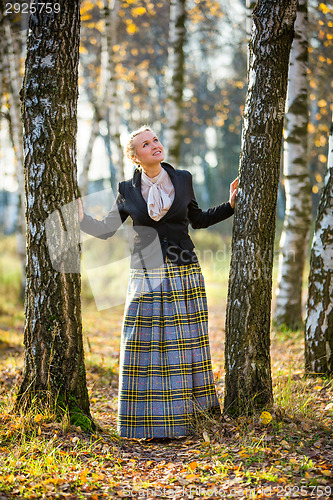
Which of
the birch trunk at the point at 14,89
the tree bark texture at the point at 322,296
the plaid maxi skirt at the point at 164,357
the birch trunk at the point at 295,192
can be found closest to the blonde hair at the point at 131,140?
the plaid maxi skirt at the point at 164,357

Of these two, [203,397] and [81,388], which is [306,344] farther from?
[81,388]

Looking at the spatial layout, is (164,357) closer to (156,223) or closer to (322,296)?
(156,223)

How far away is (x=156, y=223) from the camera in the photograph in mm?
3531

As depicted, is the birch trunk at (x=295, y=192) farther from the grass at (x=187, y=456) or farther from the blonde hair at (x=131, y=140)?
the blonde hair at (x=131, y=140)

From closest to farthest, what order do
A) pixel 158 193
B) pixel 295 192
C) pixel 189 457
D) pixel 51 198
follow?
pixel 189 457, pixel 51 198, pixel 158 193, pixel 295 192

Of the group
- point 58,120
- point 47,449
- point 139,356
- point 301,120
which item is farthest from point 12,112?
point 47,449

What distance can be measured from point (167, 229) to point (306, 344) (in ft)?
5.65

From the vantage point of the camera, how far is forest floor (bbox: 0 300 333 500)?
250 cm

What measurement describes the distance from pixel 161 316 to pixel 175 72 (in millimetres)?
5361

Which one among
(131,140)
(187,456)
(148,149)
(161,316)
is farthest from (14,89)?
(187,456)

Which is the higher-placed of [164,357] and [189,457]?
[164,357]

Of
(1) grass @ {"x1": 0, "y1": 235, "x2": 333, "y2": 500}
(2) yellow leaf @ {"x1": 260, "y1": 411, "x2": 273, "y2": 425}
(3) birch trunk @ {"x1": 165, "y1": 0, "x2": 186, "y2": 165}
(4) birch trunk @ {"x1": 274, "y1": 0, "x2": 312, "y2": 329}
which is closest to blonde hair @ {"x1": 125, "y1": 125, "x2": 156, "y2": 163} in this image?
(1) grass @ {"x1": 0, "y1": 235, "x2": 333, "y2": 500}

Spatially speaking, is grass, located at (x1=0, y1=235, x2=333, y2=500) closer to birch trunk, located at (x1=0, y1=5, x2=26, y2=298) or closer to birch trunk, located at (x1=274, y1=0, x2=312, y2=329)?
birch trunk, located at (x1=274, y1=0, x2=312, y2=329)

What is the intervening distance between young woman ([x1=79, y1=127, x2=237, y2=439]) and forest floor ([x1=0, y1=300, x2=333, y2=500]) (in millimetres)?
185
